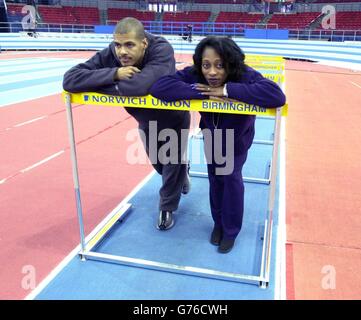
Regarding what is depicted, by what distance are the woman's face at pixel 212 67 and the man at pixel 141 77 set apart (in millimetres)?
335

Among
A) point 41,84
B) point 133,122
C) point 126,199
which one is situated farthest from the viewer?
point 41,84

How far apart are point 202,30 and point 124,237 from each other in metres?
31.4

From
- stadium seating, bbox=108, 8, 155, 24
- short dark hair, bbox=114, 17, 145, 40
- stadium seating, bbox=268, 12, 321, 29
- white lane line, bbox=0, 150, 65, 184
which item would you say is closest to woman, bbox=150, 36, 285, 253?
short dark hair, bbox=114, 17, 145, 40

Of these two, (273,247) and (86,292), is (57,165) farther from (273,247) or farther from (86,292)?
(273,247)

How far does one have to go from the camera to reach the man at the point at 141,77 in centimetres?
242

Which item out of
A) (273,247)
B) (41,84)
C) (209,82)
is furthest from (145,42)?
(41,84)

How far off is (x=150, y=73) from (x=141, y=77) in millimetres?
100

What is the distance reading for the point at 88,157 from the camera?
199 inches

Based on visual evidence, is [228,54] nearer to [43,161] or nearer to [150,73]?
[150,73]

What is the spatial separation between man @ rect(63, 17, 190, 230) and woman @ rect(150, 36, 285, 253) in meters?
0.14

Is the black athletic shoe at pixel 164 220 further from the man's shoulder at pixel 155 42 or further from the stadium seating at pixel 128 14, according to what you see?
the stadium seating at pixel 128 14

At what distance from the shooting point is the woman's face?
240cm

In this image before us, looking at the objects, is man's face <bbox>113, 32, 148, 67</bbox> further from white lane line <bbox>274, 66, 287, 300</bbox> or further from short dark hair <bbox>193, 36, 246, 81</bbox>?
white lane line <bbox>274, 66, 287, 300</bbox>

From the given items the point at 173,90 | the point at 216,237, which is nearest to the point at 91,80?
the point at 173,90
